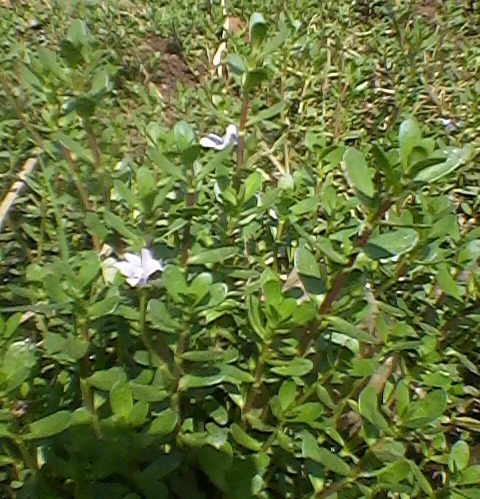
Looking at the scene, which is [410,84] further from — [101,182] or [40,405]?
[40,405]

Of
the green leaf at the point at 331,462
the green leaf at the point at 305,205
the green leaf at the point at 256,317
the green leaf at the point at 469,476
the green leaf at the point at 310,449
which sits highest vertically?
the green leaf at the point at 305,205

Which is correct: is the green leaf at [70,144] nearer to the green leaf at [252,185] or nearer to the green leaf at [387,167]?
the green leaf at [252,185]

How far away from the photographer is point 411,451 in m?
1.40

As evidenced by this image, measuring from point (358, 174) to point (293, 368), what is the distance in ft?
0.90

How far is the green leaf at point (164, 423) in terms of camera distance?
0.97m

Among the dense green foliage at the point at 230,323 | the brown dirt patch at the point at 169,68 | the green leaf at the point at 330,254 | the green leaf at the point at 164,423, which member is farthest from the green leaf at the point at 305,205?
the brown dirt patch at the point at 169,68

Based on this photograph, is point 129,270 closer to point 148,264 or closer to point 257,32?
point 148,264

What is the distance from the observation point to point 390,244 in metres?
0.97

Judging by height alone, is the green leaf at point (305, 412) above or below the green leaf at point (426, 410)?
above

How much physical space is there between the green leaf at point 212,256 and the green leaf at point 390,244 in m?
0.19

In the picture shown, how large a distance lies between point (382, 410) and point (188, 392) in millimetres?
299

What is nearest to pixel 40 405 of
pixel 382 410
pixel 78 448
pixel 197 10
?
pixel 78 448

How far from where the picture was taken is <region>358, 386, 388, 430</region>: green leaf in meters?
0.99

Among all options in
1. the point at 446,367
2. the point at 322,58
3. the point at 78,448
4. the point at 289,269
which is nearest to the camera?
the point at 78,448
